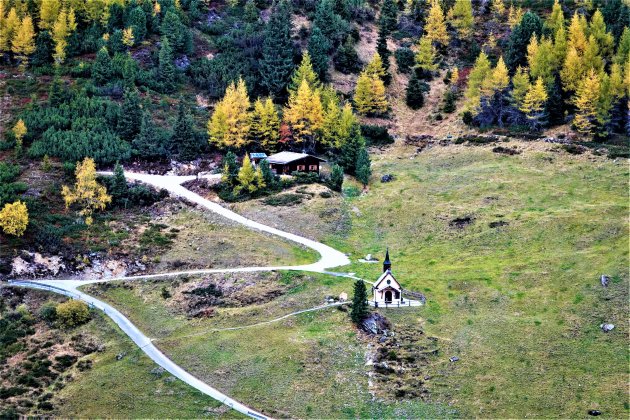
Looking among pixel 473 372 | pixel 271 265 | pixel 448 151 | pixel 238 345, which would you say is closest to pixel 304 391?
pixel 238 345

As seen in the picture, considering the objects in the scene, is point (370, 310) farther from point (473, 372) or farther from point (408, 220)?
point (408, 220)

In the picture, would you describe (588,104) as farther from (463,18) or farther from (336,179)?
(463,18)

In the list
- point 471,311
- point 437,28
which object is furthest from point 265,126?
point 471,311

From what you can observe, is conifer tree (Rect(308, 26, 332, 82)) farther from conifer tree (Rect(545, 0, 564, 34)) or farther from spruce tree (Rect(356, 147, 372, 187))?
conifer tree (Rect(545, 0, 564, 34))

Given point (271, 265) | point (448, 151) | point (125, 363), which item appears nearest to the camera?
point (125, 363)

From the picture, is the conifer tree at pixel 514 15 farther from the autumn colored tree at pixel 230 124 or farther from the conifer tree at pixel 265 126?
the autumn colored tree at pixel 230 124

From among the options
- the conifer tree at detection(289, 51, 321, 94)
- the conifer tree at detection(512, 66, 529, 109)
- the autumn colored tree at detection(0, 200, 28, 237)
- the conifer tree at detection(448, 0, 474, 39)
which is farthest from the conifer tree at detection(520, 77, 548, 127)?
the autumn colored tree at detection(0, 200, 28, 237)
